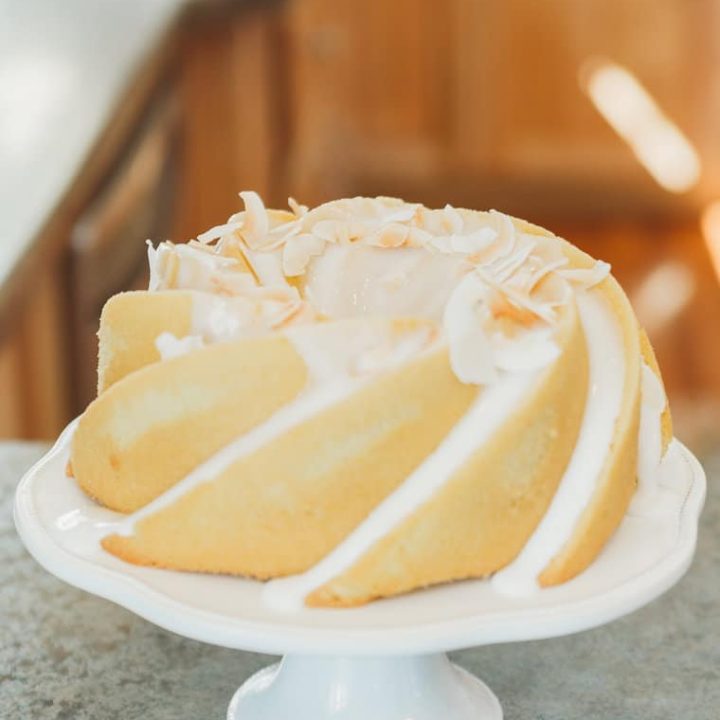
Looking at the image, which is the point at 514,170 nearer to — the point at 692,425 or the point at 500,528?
the point at 692,425

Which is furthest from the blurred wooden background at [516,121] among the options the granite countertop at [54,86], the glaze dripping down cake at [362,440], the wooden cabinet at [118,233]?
the glaze dripping down cake at [362,440]

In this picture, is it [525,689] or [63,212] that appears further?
[63,212]

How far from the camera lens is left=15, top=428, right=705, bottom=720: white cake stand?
737 millimetres

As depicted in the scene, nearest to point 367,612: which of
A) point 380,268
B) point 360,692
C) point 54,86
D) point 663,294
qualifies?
point 360,692

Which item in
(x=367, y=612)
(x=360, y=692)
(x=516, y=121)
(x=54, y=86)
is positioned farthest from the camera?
(x=516, y=121)

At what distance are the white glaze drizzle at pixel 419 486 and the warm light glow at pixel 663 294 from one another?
278cm

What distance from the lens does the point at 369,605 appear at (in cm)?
77

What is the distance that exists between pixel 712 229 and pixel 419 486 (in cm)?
353

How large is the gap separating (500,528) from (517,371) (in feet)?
0.30

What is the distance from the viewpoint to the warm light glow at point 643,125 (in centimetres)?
413

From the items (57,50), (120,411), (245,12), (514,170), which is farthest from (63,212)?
(514,170)

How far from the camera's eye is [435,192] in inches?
171

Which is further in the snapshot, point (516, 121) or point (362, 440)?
point (516, 121)

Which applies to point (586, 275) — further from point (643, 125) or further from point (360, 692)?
point (643, 125)
